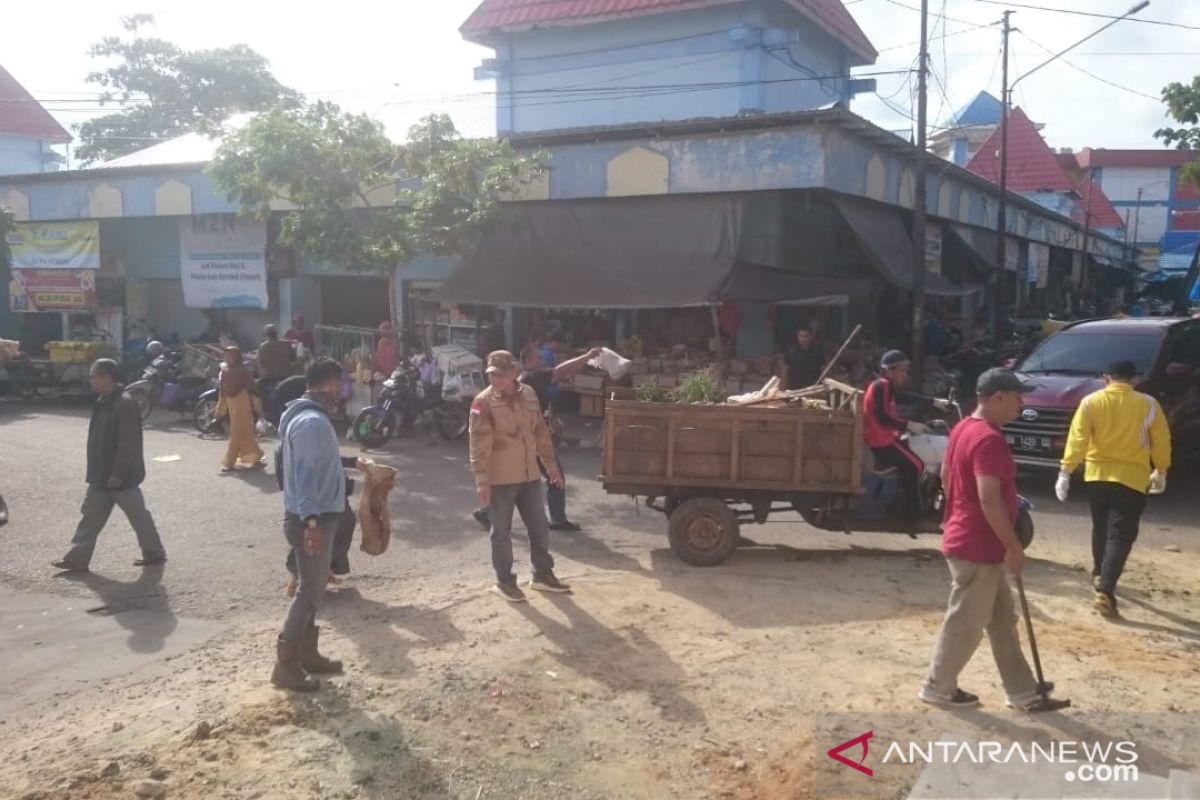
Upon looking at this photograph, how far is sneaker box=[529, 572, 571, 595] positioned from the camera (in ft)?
21.6

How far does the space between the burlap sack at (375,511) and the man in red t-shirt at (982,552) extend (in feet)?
11.9

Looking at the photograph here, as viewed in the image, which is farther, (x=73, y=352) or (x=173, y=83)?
(x=173, y=83)

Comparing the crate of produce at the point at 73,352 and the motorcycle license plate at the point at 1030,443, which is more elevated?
the crate of produce at the point at 73,352

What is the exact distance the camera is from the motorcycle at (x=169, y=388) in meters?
16.0

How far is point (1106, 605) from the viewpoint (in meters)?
6.16

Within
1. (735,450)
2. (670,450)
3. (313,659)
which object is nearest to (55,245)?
(670,450)

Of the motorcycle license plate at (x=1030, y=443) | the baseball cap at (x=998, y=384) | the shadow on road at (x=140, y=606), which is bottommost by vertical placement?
the shadow on road at (x=140, y=606)

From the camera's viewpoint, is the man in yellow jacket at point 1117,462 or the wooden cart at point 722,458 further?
the wooden cart at point 722,458

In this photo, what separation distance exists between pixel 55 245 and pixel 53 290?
1005 mm

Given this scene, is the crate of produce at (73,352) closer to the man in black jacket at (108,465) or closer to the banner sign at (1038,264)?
the man in black jacket at (108,465)

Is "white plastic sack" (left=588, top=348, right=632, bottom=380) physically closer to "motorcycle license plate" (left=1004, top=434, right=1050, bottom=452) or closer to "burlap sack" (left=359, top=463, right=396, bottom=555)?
"burlap sack" (left=359, top=463, right=396, bottom=555)

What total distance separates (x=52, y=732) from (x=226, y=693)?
2.57 feet

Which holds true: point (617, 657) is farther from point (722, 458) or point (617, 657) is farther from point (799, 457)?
point (799, 457)

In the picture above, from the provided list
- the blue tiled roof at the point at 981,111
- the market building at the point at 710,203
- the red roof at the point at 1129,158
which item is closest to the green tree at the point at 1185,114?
the market building at the point at 710,203
